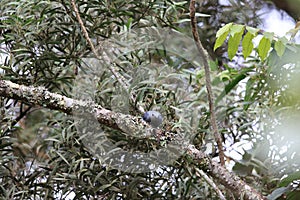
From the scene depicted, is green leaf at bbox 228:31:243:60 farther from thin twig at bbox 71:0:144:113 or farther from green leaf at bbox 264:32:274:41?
thin twig at bbox 71:0:144:113

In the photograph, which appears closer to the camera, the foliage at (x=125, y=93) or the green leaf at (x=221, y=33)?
the green leaf at (x=221, y=33)

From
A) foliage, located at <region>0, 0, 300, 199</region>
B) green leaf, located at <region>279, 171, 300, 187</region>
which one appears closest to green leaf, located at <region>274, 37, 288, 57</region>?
foliage, located at <region>0, 0, 300, 199</region>

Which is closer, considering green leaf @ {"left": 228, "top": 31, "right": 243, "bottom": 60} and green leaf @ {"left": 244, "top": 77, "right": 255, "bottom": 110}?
green leaf @ {"left": 228, "top": 31, "right": 243, "bottom": 60}

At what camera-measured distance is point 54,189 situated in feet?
3.32

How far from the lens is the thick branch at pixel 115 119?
2.74 ft

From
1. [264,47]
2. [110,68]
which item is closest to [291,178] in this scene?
[264,47]

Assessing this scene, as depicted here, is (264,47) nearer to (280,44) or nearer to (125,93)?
(280,44)

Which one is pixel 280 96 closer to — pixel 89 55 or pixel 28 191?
pixel 89 55

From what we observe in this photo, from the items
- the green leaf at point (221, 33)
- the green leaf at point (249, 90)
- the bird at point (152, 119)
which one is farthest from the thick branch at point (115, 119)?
the green leaf at point (249, 90)

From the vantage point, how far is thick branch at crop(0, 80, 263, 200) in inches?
32.9

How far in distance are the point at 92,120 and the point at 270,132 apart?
0.43 metres

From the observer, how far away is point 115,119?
83cm

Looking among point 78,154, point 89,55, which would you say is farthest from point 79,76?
point 78,154

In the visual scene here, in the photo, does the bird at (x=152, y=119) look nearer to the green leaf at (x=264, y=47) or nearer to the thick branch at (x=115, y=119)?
the thick branch at (x=115, y=119)
